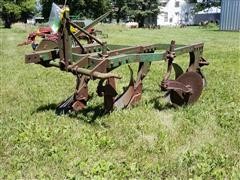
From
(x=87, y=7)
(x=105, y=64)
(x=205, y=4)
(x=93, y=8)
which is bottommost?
(x=93, y=8)

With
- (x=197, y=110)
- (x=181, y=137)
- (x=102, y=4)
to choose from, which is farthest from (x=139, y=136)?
(x=102, y=4)

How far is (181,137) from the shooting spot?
528 cm

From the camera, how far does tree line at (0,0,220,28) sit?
57438mm

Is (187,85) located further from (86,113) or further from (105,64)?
(105,64)

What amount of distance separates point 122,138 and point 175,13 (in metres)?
71.1

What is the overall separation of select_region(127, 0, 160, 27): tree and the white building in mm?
9369

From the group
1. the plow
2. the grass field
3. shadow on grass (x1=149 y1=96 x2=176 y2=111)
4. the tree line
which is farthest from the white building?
the plow

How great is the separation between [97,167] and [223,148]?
144 centimetres

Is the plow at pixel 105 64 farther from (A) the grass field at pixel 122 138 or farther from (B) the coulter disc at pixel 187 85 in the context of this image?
(A) the grass field at pixel 122 138

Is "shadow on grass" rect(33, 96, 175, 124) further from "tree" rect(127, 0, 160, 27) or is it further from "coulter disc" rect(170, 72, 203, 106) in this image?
"tree" rect(127, 0, 160, 27)

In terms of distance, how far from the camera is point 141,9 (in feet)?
205

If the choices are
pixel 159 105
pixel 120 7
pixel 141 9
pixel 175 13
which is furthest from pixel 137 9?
pixel 159 105

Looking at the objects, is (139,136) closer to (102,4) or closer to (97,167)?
(97,167)

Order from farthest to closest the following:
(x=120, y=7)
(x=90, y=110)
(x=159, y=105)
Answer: (x=120, y=7) → (x=159, y=105) → (x=90, y=110)
